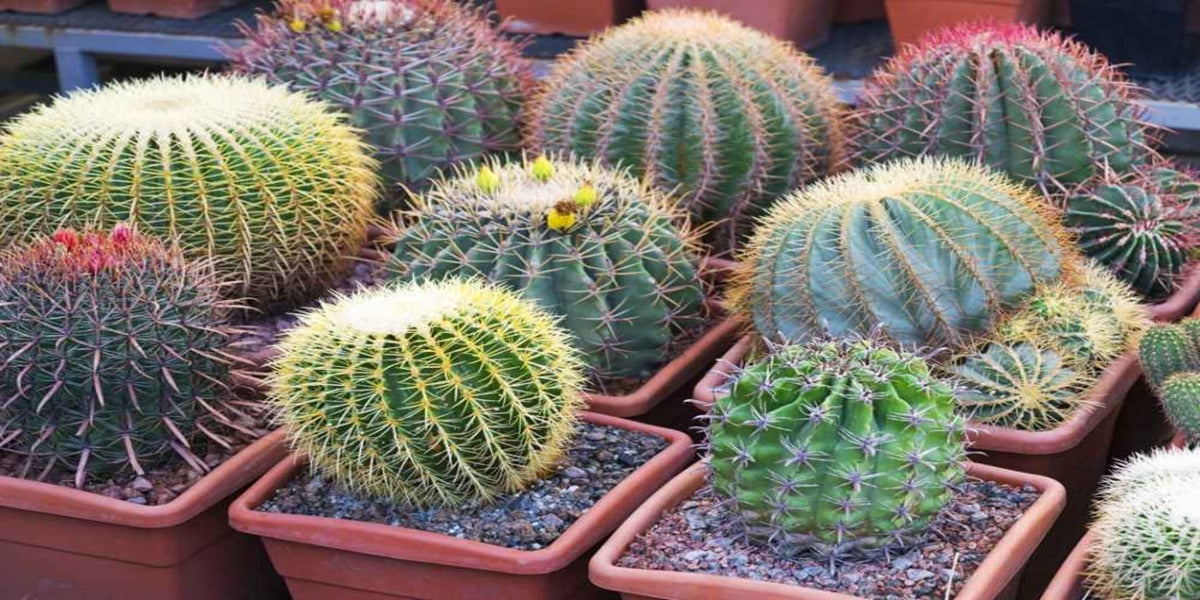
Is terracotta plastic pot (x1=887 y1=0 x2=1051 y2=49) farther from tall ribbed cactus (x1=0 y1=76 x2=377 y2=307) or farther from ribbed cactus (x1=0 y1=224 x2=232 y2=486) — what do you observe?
ribbed cactus (x1=0 y1=224 x2=232 y2=486)

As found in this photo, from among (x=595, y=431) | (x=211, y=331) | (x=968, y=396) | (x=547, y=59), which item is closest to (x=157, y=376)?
(x=211, y=331)

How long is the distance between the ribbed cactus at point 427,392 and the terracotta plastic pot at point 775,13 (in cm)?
186

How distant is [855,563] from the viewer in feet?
6.05

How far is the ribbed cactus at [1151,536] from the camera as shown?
5.43ft

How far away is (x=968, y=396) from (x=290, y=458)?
0.96m

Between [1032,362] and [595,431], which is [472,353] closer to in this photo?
[595,431]

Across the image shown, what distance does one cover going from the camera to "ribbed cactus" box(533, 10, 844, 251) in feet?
8.68

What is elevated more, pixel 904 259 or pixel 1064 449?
pixel 904 259

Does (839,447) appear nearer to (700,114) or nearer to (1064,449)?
(1064,449)

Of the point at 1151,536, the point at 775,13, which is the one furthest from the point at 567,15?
the point at 1151,536

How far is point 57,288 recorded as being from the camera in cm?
207

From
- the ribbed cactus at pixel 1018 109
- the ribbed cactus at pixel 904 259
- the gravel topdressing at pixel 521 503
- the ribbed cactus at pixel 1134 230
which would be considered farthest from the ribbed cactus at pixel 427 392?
the ribbed cactus at pixel 1134 230

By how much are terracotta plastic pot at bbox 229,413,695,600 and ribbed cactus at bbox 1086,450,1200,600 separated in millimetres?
605

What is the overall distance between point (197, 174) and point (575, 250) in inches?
24.6
